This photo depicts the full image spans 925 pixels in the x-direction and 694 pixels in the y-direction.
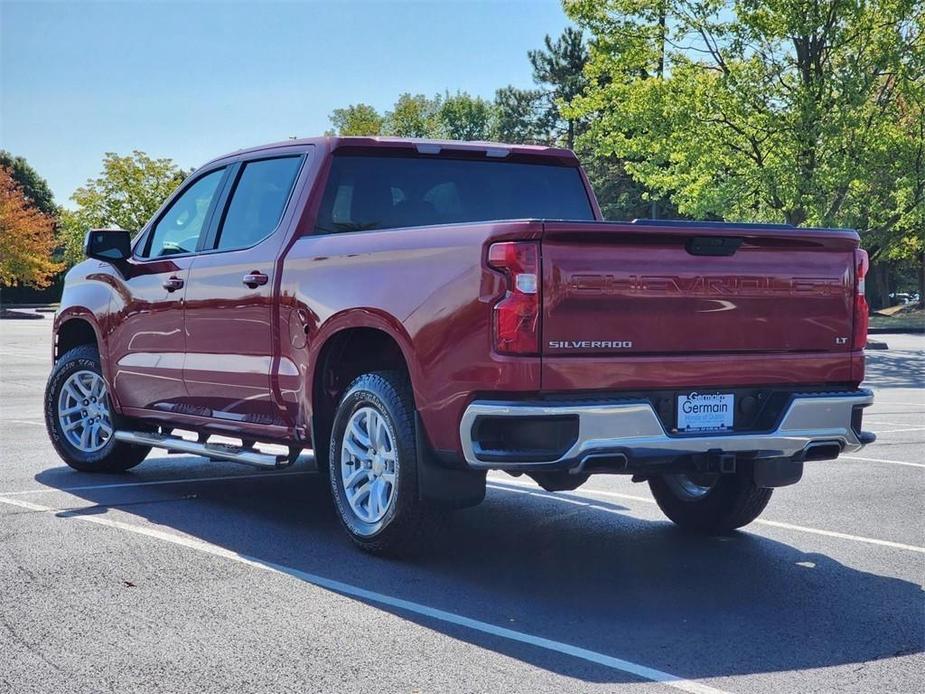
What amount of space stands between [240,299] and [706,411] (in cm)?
285

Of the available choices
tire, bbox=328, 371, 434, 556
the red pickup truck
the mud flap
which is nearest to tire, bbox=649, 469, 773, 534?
the red pickup truck

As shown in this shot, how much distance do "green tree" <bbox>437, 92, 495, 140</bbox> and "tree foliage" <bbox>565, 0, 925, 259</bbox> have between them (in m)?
75.3

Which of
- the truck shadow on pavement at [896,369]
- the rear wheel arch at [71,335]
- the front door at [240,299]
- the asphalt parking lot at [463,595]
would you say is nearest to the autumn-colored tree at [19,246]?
the truck shadow on pavement at [896,369]

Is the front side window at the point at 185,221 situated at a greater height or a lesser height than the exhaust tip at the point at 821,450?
greater

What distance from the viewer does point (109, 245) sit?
8453 mm

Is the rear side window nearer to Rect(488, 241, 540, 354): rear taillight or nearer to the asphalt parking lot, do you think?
the asphalt parking lot

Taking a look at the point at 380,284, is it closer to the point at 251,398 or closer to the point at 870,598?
the point at 251,398

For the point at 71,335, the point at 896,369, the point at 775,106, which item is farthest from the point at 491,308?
the point at 775,106

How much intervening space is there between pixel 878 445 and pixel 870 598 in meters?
5.98

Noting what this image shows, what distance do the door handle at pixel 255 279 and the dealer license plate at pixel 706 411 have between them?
8.31 feet

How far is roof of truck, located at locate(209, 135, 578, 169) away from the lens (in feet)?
23.5

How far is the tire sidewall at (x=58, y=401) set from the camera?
29.1ft

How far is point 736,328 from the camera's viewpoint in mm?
5785

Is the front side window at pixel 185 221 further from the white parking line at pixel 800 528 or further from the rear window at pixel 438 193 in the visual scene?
the white parking line at pixel 800 528
